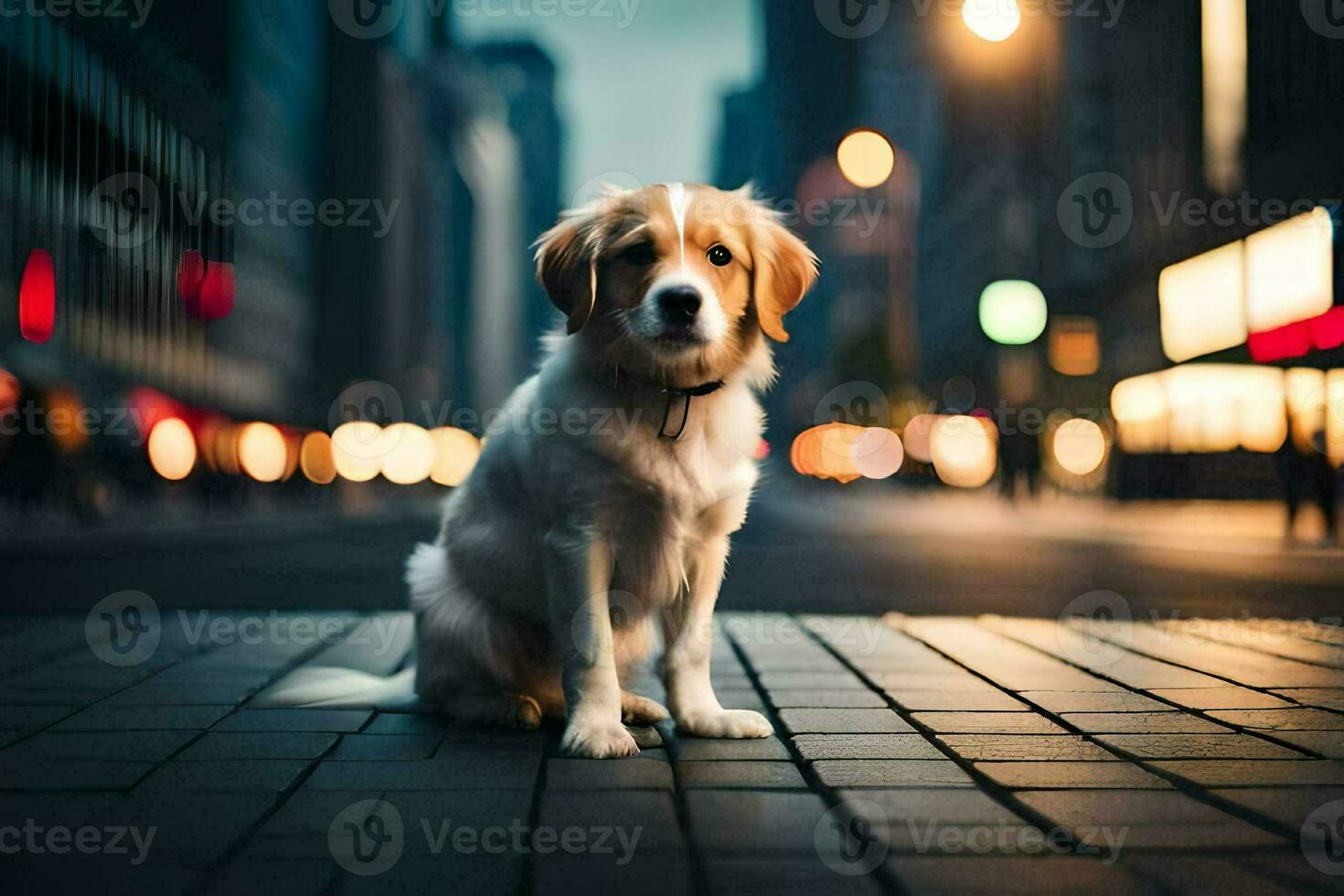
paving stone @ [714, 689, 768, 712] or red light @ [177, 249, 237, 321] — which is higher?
red light @ [177, 249, 237, 321]

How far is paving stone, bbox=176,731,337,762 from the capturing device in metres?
3.38

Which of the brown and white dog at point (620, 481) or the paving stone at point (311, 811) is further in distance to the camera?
the brown and white dog at point (620, 481)

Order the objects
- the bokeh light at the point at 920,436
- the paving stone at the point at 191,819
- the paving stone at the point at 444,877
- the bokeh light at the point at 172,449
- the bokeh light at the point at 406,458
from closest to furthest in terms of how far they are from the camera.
A: 1. the paving stone at the point at 444,877
2. the paving stone at the point at 191,819
3. the bokeh light at the point at 172,449
4. the bokeh light at the point at 920,436
5. the bokeh light at the point at 406,458

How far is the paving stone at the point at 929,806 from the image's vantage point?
2.78 m

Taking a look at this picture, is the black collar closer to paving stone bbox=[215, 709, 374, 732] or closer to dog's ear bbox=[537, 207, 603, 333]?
dog's ear bbox=[537, 207, 603, 333]

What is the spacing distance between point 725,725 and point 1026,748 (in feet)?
2.80

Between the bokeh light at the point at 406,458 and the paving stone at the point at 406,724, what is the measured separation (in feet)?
192

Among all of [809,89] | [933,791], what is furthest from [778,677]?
[809,89]

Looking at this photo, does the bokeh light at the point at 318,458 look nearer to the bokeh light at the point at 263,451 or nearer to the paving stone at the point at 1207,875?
the bokeh light at the point at 263,451

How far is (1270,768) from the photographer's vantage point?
10.5 feet

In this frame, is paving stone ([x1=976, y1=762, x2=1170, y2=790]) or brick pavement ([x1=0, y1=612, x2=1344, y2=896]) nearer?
brick pavement ([x1=0, y1=612, x2=1344, y2=896])

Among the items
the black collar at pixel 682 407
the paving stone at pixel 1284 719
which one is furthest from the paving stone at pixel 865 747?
the paving stone at pixel 1284 719

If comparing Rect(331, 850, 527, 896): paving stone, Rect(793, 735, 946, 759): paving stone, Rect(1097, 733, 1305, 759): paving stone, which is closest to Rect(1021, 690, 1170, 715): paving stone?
Rect(1097, 733, 1305, 759): paving stone

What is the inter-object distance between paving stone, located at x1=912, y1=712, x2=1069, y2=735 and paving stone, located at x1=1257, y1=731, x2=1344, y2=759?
2.05 ft
